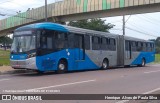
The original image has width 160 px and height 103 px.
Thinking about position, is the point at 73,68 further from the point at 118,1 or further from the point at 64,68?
the point at 118,1

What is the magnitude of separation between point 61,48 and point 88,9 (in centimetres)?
1896

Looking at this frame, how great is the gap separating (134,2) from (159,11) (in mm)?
2660

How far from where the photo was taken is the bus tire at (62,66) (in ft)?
71.2

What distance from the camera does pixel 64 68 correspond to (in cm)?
2227

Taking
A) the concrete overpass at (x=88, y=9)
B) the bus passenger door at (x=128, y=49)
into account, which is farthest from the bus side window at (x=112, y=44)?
the concrete overpass at (x=88, y=9)

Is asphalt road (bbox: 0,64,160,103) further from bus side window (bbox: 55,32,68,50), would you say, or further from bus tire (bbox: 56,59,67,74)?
bus side window (bbox: 55,32,68,50)

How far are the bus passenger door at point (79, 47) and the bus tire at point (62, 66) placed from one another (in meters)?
1.45

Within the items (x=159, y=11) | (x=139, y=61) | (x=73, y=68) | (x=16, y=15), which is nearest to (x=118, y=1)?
(x=159, y=11)

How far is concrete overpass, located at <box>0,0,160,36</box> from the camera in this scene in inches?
1370

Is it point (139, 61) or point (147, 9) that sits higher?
point (147, 9)

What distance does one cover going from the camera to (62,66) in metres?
22.1

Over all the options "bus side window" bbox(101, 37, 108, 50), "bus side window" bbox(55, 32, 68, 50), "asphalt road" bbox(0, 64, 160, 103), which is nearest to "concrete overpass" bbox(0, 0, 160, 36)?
"bus side window" bbox(101, 37, 108, 50)

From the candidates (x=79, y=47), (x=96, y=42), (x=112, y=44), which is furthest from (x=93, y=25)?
(x=79, y=47)

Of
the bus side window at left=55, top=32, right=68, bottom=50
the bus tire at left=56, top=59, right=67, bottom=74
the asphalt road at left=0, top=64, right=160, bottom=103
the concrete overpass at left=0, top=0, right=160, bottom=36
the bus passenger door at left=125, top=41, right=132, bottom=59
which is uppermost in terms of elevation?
the concrete overpass at left=0, top=0, right=160, bottom=36
